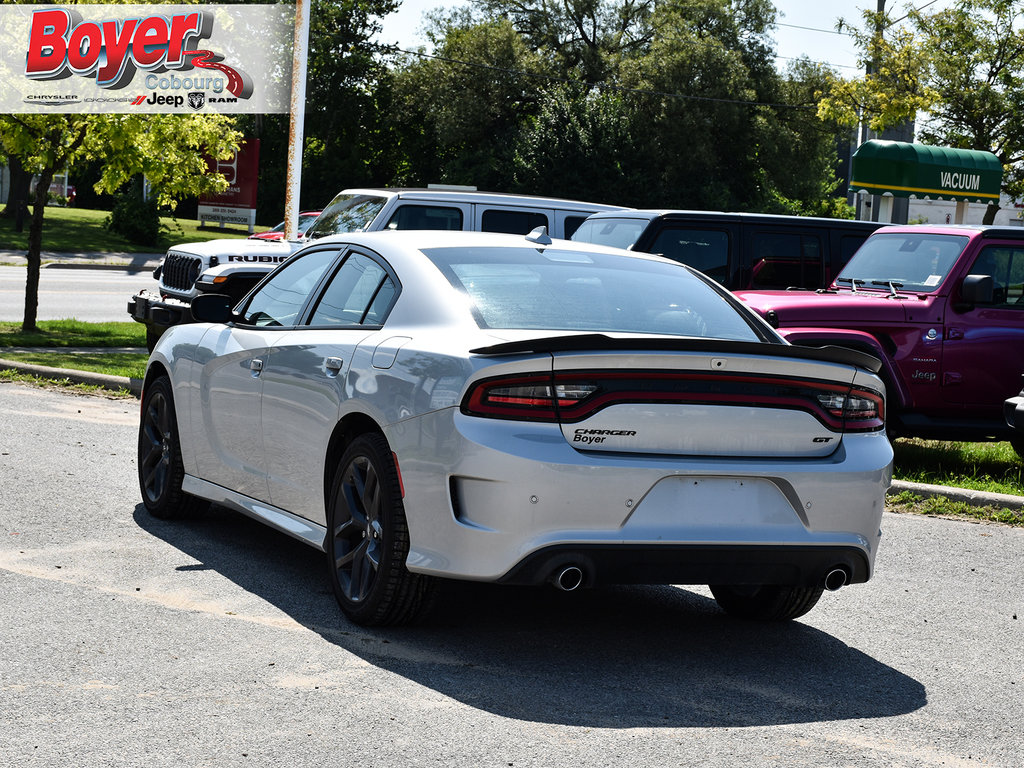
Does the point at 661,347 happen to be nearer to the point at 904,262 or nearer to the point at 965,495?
the point at 965,495

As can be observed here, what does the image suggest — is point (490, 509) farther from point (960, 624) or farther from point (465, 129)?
point (465, 129)

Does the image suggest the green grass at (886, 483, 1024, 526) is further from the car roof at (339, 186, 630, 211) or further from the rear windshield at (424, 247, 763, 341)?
the car roof at (339, 186, 630, 211)

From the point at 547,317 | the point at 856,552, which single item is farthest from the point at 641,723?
the point at 547,317

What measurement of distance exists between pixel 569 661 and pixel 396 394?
1191 mm

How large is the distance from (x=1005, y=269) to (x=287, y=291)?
6.44m

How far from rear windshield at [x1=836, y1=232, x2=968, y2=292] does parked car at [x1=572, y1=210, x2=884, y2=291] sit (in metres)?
1.26

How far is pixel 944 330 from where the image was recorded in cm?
1048

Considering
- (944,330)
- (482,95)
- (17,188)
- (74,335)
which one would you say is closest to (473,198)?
(944,330)

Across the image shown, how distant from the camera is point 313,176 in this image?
62.5 meters

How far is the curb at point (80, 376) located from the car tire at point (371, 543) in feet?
25.5

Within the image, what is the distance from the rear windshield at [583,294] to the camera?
5.58 meters

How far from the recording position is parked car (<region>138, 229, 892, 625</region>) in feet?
16.0

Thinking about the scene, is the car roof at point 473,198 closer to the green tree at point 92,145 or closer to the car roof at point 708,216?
the car roof at point 708,216

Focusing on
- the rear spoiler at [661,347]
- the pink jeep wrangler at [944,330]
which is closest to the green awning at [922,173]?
the pink jeep wrangler at [944,330]
